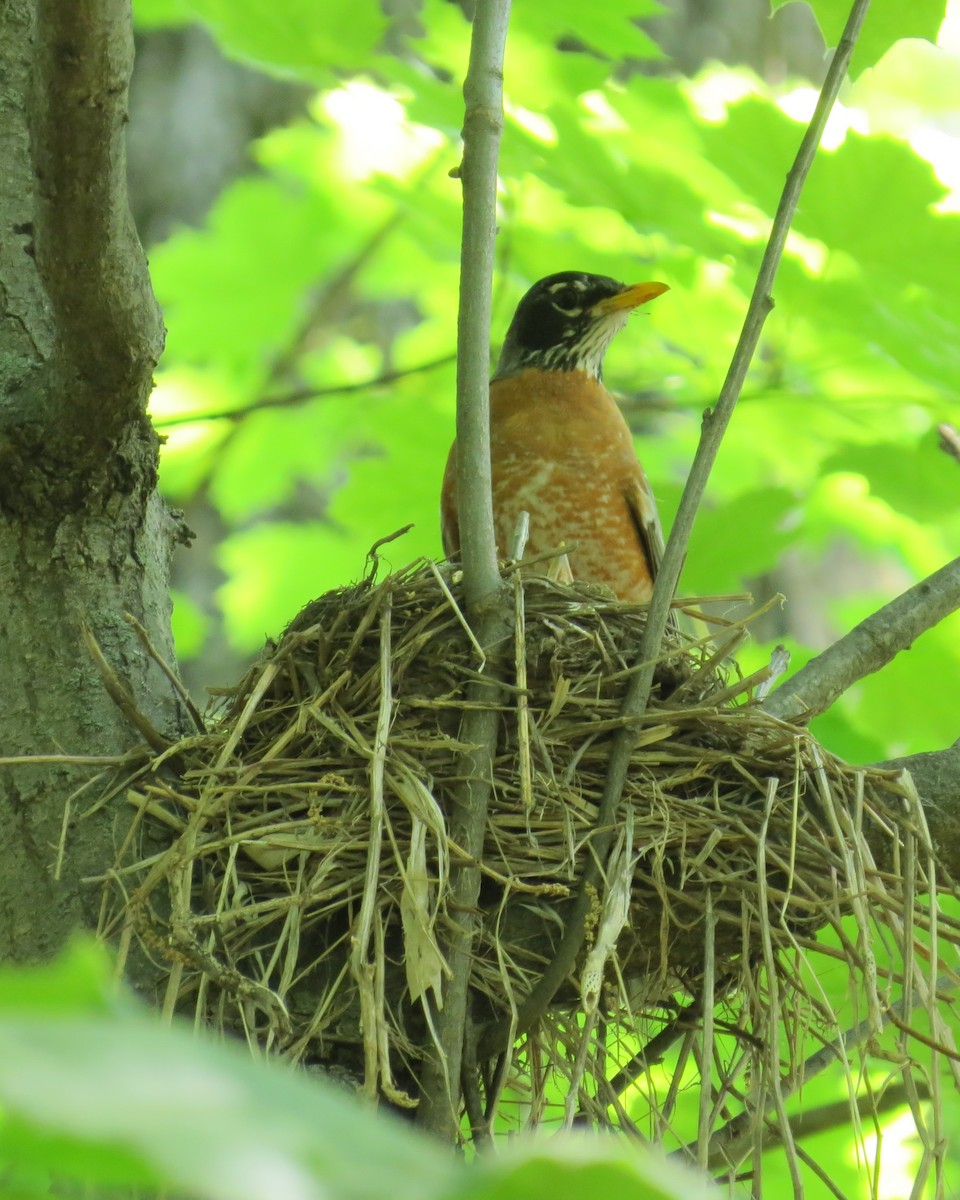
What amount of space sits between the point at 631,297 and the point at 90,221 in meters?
2.08

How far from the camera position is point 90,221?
172cm

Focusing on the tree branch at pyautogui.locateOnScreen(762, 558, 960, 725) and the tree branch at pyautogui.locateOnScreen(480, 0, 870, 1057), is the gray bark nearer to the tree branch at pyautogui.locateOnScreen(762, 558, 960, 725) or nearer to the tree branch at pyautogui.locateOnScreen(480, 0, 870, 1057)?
the tree branch at pyautogui.locateOnScreen(480, 0, 870, 1057)

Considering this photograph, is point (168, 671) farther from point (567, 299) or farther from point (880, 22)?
point (567, 299)

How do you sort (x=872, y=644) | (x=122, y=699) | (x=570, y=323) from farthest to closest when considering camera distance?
(x=570, y=323) < (x=872, y=644) < (x=122, y=699)

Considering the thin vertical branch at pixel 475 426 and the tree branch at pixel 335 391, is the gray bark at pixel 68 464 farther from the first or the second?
the tree branch at pixel 335 391

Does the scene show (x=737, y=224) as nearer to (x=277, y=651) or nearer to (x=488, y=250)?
(x=488, y=250)

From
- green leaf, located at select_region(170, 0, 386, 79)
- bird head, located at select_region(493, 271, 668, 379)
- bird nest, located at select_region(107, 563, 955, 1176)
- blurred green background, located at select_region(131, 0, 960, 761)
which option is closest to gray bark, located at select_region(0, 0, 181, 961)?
bird nest, located at select_region(107, 563, 955, 1176)

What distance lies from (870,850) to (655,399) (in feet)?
6.89

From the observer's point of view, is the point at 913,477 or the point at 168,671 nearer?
the point at 168,671

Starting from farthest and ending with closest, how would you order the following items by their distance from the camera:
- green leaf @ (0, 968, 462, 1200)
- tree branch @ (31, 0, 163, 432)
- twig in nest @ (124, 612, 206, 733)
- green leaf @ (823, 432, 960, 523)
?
1. green leaf @ (823, 432, 960, 523)
2. twig in nest @ (124, 612, 206, 733)
3. tree branch @ (31, 0, 163, 432)
4. green leaf @ (0, 968, 462, 1200)

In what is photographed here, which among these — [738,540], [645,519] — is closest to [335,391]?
[645,519]

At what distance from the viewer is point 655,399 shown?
151 inches

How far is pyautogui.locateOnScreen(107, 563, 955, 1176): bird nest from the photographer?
1.75m

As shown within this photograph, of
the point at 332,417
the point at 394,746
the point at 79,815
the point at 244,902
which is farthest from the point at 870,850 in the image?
the point at 332,417
